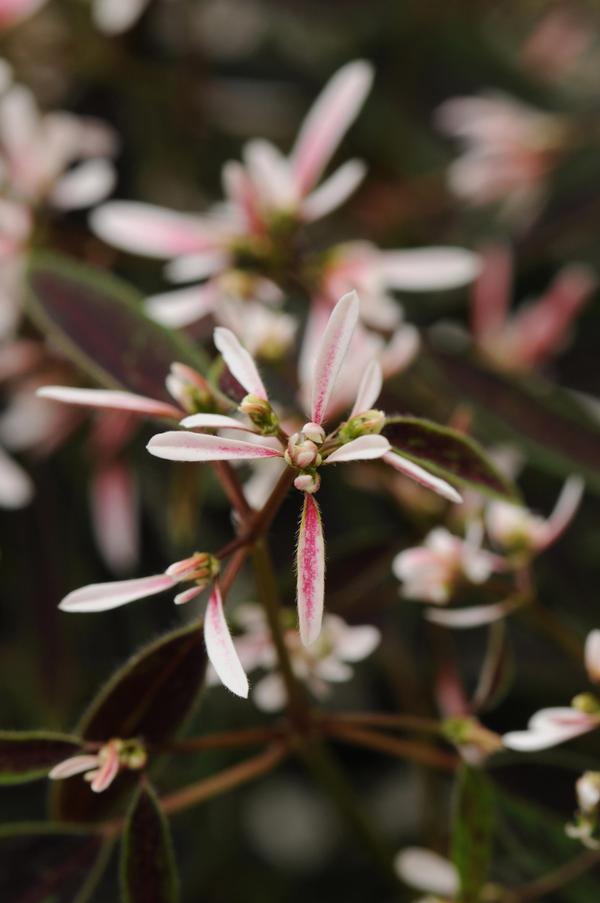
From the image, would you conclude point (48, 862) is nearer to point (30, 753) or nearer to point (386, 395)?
point (30, 753)

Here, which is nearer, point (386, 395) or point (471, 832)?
point (471, 832)

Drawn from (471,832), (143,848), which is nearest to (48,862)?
(143,848)

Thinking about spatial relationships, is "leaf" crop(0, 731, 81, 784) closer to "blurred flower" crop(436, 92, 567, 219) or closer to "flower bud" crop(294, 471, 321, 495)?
"flower bud" crop(294, 471, 321, 495)

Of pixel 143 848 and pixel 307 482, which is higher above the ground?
pixel 307 482

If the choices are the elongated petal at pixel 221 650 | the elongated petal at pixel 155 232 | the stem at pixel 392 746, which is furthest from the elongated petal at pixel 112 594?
the elongated petal at pixel 155 232

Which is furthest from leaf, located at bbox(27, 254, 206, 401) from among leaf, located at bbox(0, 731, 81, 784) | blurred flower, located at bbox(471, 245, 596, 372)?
blurred flower, located at bbox(471, 245, 596, 372)

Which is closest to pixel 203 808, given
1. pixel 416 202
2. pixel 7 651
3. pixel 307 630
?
pixel 7 651

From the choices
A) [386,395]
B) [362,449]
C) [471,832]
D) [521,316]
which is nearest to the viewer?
[362,449]
